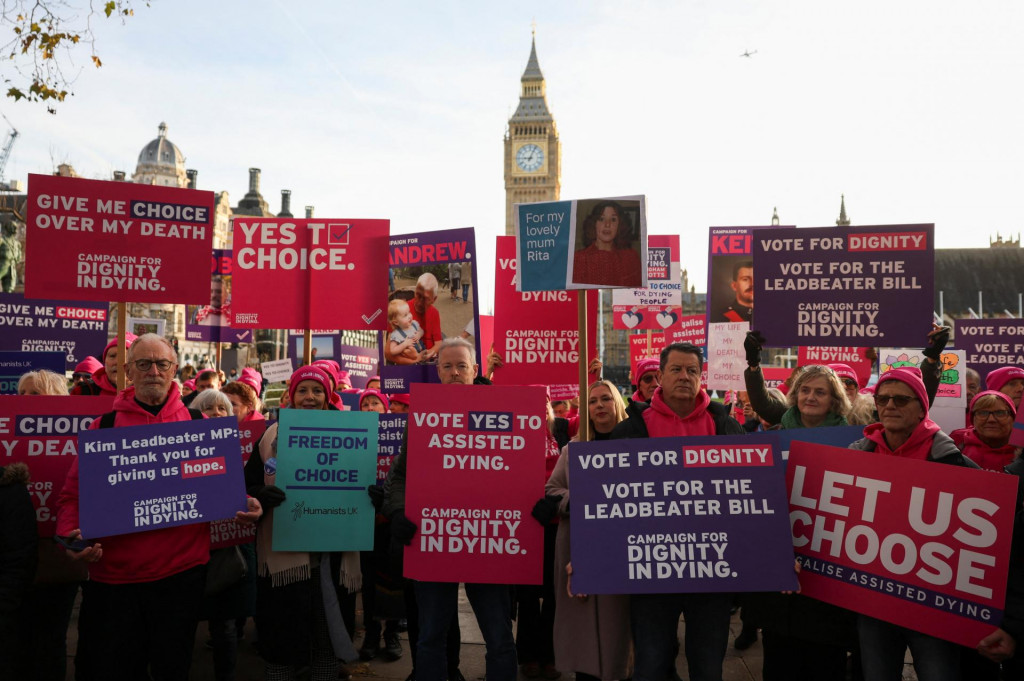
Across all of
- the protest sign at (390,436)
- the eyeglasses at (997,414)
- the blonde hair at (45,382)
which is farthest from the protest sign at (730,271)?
the blonde hair at (45,382)

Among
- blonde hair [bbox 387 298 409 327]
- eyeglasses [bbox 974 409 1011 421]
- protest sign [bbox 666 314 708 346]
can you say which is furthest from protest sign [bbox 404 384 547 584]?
protest sign [bbox 666 314 708 346]

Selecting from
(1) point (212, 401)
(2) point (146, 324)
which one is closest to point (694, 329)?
(1) point (212, 401)

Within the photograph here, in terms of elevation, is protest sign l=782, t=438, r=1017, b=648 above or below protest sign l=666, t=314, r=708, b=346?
below

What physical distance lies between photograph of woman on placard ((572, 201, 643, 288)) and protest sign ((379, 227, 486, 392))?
2.07 meters

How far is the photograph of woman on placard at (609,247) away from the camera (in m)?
4.98

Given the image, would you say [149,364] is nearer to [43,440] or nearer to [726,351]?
[43,440]

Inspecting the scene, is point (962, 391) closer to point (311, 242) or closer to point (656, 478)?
point (656, 478)

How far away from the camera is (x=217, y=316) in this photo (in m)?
12.8

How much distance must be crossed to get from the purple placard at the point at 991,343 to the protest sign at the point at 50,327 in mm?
9316

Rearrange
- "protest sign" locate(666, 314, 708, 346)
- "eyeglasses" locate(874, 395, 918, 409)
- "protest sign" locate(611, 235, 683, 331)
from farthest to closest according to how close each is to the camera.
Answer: "protest sign" locate(666, 314, 708, 346) < "protest sign" locate(611, 235, 683, 331) < "eyeglasses" locate(874, 395, 918, 409)

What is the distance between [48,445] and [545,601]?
3.10m

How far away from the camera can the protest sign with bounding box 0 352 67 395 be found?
657 centimetres

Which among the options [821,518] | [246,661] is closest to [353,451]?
[246,661]

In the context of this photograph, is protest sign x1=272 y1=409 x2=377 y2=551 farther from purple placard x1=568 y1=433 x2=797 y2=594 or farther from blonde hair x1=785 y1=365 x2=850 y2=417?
blonde hair x1=785 y1=365 x2=850 y2=417
